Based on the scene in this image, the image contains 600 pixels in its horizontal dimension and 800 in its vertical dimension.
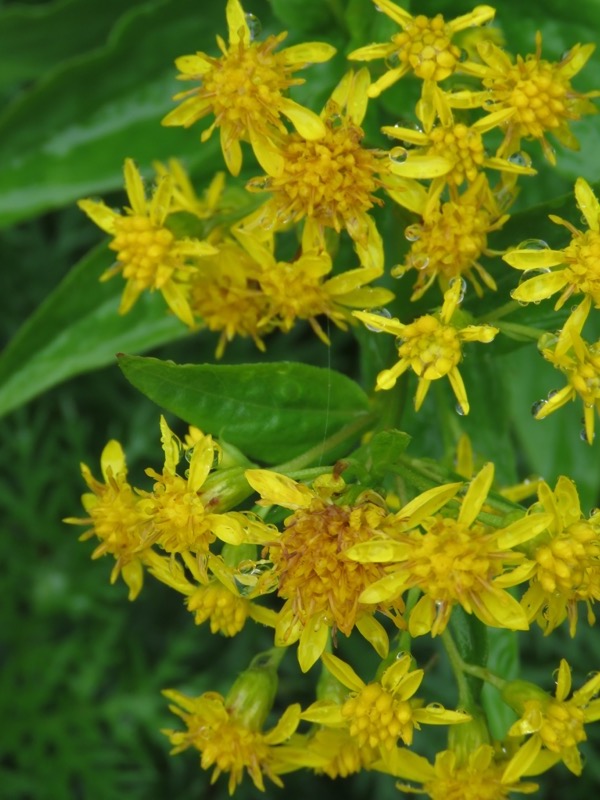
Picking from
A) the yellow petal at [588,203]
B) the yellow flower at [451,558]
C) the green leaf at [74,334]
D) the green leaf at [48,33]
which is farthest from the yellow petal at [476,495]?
the green leaf at [48,33]

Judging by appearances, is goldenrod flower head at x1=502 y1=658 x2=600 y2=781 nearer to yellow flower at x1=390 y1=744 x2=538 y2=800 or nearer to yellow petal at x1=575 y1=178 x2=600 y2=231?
yellow flower at x1=390 y1=744 x2=538 y2=800

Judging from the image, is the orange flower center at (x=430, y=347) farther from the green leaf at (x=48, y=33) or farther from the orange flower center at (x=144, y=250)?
the green leaf at (x=48, y=33)

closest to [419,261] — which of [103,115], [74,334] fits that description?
[74,334]

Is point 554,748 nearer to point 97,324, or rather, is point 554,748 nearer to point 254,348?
point 97,324

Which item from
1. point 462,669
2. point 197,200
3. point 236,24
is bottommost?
Answer: point 462,669

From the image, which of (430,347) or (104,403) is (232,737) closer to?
(430,347)

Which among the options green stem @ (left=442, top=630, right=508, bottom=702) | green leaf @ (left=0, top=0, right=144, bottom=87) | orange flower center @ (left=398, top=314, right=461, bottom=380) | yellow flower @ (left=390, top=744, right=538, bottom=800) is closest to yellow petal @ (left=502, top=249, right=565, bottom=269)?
orange flower center @ (left=398, top=314, right=461, bottom=380)
